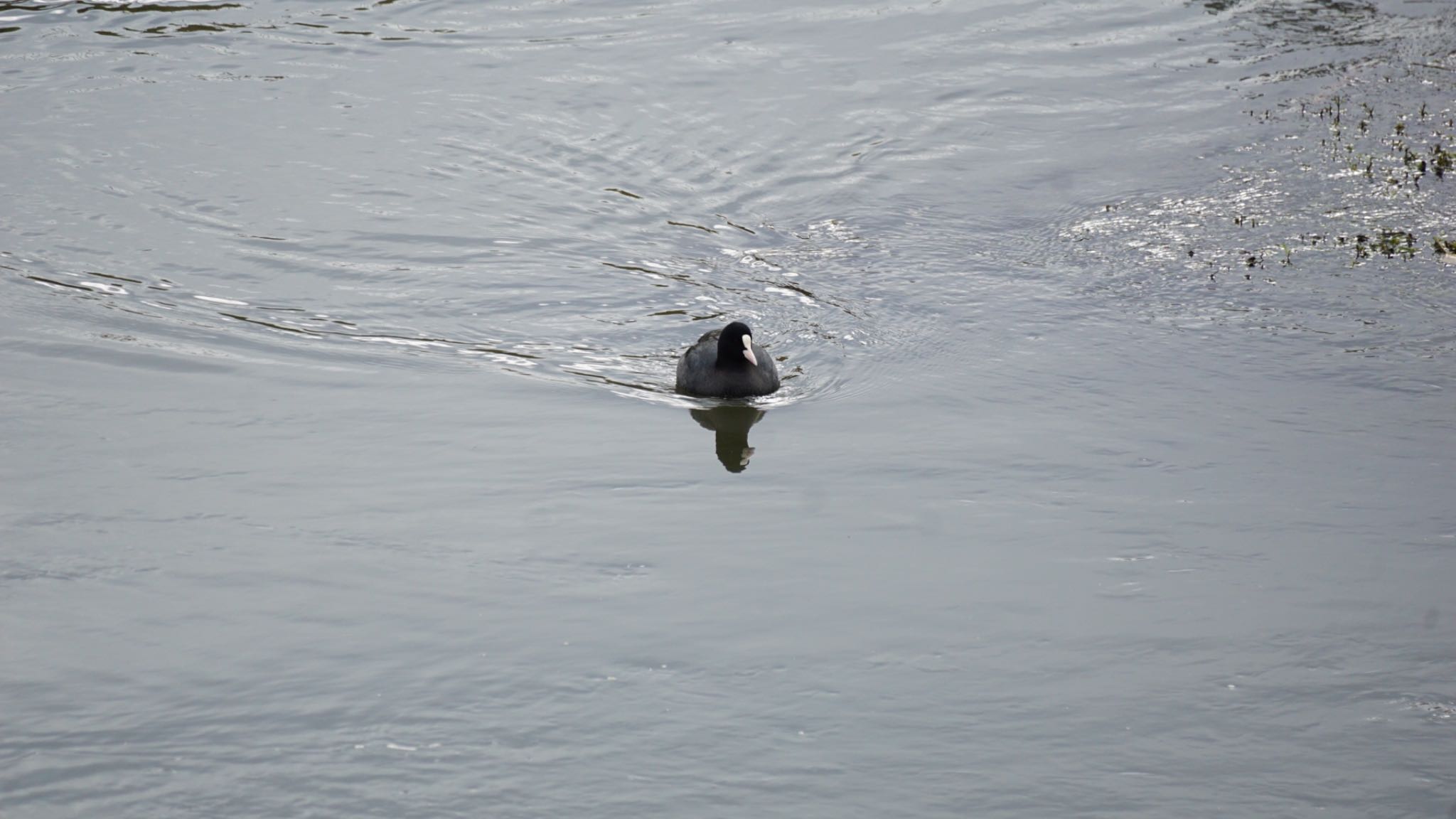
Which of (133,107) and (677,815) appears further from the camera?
(133,107)

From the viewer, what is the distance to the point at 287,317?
13281 mm

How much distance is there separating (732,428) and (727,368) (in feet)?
2.15

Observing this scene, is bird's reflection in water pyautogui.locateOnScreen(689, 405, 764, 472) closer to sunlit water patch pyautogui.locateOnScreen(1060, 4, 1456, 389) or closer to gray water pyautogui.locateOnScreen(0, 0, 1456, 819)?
gray water pyautogui.locateOnScreen(0, 0, 1456, 819)

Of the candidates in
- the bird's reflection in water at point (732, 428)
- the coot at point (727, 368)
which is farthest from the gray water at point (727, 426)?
the coot at point (727, 368)

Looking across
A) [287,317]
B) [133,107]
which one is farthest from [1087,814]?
[133,107]

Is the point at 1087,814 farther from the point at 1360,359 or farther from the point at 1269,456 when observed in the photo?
the point at 1360,359

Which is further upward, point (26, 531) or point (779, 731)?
point (26, 531)

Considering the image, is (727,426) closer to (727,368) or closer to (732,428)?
(732,428)

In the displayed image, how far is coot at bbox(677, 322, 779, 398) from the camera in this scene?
12.1 metres

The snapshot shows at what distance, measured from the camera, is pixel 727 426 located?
463 inches

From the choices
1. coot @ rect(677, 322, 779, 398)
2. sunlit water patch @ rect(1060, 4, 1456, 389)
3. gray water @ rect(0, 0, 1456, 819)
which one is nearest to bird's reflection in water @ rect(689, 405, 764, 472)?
gray water @ rect(0, 0, 1456, 819)

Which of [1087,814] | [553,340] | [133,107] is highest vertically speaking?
[133,107]

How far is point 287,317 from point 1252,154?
10.4 m

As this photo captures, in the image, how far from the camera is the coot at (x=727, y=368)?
478 inches
